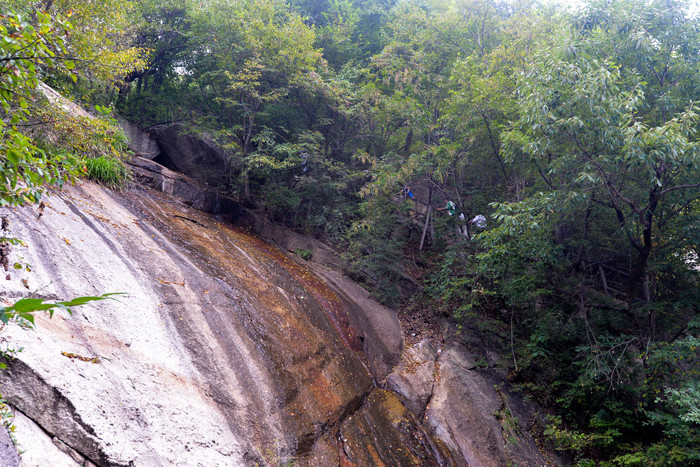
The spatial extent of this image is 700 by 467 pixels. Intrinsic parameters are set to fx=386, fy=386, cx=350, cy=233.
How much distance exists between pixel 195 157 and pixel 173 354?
1020 centimetres

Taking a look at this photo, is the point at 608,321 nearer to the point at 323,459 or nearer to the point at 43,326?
the point at 323,459

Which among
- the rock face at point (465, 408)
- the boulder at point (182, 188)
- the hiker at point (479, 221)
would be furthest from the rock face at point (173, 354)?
the hiker at point (479, 221)

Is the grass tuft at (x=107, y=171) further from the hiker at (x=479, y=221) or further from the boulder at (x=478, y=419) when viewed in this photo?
the hiker at (x=479, y=221)

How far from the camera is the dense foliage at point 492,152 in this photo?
6.97 metres

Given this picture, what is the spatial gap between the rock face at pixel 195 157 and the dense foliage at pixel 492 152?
1.46 feet

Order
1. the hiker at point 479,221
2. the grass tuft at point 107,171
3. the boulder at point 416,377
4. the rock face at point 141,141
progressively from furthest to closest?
the rock face at point 141,141 < the hiker at point 479,221 < the grass tuft at point 107,171 < the boulder at point 416,377

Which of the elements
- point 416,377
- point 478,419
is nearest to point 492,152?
point 416,377

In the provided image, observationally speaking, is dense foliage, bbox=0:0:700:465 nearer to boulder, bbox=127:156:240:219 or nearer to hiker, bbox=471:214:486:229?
hiker, bbox=471:214:486:229

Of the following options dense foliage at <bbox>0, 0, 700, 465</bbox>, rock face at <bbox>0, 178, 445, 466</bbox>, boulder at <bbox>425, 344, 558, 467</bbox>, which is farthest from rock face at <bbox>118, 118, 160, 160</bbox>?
boulder at <bbox>425, 344, 558, 467</bbox>

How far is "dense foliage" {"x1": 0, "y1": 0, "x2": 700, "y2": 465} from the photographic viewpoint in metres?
6.97

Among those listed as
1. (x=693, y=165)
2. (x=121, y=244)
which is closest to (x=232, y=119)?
(x=121, y=244)

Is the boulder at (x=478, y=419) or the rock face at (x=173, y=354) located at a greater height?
the rock face at (x=173, y=354)

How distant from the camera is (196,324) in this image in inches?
237

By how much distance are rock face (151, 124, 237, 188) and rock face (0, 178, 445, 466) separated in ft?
15.2
